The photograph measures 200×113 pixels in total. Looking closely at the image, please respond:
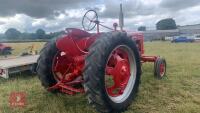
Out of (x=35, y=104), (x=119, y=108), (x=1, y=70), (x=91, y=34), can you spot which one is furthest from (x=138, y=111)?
(x=1, y=70)

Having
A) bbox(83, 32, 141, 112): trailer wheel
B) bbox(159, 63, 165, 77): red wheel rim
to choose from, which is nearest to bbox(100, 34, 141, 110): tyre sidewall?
bbox(83, 32, 141, 112): trailer wheel

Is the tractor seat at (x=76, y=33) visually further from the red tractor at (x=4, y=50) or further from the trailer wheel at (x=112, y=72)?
the red tractor at (x=4, y=50)

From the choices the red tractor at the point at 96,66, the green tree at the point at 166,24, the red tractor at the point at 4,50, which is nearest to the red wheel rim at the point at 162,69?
the red tractor at the point at 96,66

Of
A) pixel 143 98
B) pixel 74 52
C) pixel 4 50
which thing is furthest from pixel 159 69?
pixel 4 50

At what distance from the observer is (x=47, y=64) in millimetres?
4684

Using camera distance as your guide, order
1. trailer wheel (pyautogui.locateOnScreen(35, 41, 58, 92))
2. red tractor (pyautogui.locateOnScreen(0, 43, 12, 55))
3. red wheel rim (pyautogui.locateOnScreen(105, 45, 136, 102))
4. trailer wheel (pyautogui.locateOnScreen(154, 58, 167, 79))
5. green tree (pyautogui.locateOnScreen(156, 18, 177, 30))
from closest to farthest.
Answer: red wheel rim (pyautogui.locateOnScreen(105, 45, 136, 102))
trailer wheel (pyautogui.locateOnScreen(35, 41, 58, 92))
trailer wheel (pyautogui.locateOnScreen(154, 58, 167, 79))
red tractor (pyautogui.locateOnScreen(0, 43, 12, 55))
green tree (pyautogui.locateOnScreen(156, 18, 177, 30))

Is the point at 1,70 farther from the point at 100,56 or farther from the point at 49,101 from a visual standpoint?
the point at 100,56

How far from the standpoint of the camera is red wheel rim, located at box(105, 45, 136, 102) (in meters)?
4.05

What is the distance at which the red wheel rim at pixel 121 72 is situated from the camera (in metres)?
4.05

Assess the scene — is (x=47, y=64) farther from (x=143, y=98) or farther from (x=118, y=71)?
(x=143, y=98)

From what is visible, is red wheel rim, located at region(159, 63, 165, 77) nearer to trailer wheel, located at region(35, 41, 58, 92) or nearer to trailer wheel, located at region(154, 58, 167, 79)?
trailer wheel, located at region(154, 58, 167, 79)

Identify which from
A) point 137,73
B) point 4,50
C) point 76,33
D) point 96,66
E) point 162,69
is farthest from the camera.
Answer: point 4,50

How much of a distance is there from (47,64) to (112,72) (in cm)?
138

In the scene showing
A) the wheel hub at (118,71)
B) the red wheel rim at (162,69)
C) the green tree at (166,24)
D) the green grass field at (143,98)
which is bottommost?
the green grass field at (143,98)
